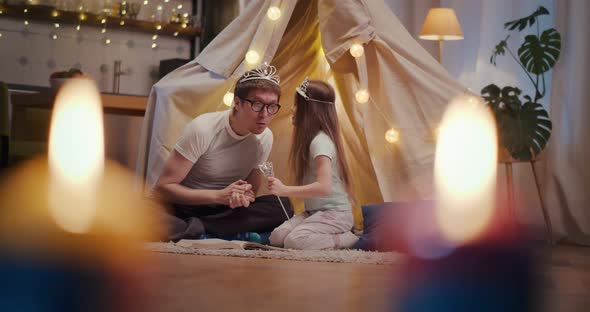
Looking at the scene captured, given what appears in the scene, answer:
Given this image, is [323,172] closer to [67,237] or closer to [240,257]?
[240,257]

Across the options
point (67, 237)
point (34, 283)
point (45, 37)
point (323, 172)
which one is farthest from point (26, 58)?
point (34, 283)

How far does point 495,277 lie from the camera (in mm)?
1990

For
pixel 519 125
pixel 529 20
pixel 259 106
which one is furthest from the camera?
pixel 529 20

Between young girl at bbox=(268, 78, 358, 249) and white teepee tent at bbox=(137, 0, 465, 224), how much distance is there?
0.50m

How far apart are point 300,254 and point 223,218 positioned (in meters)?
0.59

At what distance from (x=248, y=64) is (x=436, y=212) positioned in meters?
1.03

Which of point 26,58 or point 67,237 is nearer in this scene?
point 67,237

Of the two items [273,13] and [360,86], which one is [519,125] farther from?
[273,13]

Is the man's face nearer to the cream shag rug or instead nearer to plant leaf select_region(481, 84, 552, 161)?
the cream shag rug

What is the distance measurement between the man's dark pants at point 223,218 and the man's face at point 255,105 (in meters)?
0.33

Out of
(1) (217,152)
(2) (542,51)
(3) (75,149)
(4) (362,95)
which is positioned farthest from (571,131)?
(3) (75,149)

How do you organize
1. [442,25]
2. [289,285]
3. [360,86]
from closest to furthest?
[289,285]
[360,86]
[442,25]

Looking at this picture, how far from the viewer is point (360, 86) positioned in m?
3.54

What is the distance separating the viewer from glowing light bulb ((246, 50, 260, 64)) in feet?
11.5
